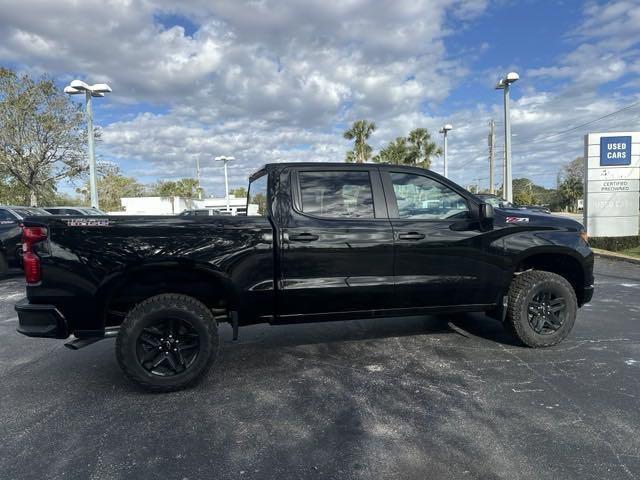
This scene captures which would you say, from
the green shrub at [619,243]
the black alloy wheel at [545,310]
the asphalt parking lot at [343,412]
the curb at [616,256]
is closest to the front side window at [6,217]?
the asphalt parking lot at [343,412]

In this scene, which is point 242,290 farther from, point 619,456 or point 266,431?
point 619,456

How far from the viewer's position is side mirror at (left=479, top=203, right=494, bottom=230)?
4.15 metres

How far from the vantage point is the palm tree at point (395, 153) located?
36.2 meters

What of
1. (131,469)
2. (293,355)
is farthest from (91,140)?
(131,469)

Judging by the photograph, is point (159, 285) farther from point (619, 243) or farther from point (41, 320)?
point (619, 243)

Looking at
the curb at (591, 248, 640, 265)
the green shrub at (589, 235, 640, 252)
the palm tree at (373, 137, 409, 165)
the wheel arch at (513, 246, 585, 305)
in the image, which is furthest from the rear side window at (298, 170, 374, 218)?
the palm tree at (373, 137, 409, 165)

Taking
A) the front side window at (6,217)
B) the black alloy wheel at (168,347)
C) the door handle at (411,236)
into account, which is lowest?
the black alloy wheel at (168,347)

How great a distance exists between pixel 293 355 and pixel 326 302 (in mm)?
929

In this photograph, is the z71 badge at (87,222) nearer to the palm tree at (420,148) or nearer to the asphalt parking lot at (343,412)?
the asphalt parking lot at (343,412)

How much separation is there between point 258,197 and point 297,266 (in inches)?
43.0

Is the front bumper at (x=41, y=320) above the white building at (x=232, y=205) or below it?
below

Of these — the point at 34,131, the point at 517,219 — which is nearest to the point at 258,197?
the point at 517,219

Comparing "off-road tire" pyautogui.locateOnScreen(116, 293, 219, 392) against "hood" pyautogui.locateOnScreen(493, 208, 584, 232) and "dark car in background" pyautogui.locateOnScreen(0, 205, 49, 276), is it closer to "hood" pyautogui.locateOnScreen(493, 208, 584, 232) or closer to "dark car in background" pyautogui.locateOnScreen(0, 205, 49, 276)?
"hood" pyautogui.locateOnScreen(493, 208, 584, 232)

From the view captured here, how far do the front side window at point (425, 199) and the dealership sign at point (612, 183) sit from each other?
11.6 m
